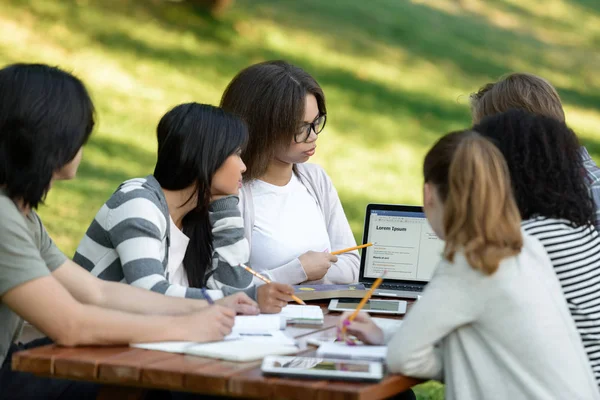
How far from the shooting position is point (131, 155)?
28.8ft

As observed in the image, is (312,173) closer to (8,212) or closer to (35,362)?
(8,212)

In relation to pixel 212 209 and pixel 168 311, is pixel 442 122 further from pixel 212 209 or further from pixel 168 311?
pixel 168 311

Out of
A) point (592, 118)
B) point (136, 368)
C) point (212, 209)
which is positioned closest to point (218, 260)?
point (212, 209)

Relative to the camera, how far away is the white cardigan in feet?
12.2

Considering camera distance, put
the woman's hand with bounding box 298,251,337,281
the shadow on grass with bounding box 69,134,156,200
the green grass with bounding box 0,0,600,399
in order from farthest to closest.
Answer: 1. the green grass with bounding box 0,0,600,399
2. the shadow on grass with bounding box 69,134,156,200
3. the woman's hand with bounding box 298,251,337,281

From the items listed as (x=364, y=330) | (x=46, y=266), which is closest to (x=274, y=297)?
(x=364, y=330)

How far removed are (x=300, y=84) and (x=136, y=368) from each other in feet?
6.04

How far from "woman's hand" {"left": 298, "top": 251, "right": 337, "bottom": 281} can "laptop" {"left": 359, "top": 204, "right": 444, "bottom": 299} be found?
0.53 ft

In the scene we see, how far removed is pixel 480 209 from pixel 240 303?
88 centimetres

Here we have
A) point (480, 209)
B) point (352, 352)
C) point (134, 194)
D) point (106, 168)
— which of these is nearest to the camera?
point (480, 209)

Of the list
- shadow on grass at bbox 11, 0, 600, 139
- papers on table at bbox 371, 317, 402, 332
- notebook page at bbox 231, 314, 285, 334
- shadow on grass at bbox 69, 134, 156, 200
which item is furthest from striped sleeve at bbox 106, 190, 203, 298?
shadow on grass at bbox 11, 0, 600, 139

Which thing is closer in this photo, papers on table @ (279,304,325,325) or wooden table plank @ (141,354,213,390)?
wooden table plank @ (141,354,213,390)

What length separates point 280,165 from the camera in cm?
383

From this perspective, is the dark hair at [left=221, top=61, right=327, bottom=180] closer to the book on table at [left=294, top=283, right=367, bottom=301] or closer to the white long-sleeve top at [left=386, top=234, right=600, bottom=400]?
the book on table at [left=294, top=283, right=367, bottom=301]
